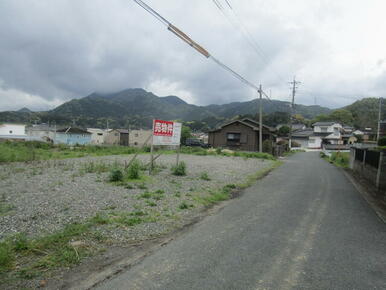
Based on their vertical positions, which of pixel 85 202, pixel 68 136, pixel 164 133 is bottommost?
pixel 85 202

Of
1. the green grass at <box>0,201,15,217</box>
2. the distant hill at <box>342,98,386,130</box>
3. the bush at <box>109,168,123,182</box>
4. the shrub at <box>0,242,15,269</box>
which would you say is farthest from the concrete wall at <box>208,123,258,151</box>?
the distant hill at <box>342,98,386,130</box>

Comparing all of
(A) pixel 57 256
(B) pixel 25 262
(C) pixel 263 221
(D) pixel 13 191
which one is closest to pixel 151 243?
(A) pixel 57 256

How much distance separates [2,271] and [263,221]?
461 centimetres

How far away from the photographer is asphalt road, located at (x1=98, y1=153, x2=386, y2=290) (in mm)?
2861

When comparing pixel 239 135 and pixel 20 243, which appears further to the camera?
pixel 239 135

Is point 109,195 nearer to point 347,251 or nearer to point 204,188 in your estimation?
point 204,188

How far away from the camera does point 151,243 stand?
3990 mm

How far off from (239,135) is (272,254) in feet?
98.7

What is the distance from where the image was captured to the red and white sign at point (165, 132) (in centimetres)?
977

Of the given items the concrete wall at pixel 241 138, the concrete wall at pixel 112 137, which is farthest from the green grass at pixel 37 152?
the concrete wall at pixel 112 137

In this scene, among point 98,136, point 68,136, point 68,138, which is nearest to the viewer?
point 68,136

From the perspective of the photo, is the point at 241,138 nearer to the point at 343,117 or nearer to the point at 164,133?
the point at 164,133

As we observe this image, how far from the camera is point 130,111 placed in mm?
115812

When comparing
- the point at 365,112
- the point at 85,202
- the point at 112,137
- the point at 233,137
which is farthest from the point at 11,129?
the point at 365,112
